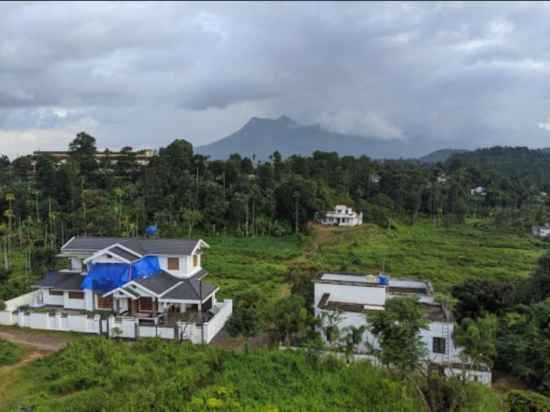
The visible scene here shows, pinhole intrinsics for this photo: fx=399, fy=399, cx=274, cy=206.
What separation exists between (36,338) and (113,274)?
3841mm

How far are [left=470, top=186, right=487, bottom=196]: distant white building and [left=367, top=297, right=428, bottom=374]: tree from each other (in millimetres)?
67061

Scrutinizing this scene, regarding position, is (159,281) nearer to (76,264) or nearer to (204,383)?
(76,264)

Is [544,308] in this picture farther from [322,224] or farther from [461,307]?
[322,224]

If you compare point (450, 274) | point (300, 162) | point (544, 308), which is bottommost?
point (450, 274)

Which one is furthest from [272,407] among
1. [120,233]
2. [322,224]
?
[322,224]

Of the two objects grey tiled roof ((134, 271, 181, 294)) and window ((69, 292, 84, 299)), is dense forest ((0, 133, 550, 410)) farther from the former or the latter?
window ((69, 292, 84, 299))

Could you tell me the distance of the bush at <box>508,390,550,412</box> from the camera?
399 inches

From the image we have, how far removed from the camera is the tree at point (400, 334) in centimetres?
1176

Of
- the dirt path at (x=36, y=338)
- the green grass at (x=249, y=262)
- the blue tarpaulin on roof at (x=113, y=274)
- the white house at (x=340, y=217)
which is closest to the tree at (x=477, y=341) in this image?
the green grass at (x=249, y=262)

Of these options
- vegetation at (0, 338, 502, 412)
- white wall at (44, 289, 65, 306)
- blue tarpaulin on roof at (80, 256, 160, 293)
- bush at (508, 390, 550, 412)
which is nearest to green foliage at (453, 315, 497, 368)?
vegetation at (0, 338, 502, 412)

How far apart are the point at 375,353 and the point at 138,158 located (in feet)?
176

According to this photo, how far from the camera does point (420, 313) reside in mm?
12234

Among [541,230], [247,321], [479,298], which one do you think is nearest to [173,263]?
[247,321]

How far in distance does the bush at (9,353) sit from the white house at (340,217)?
115 ft
